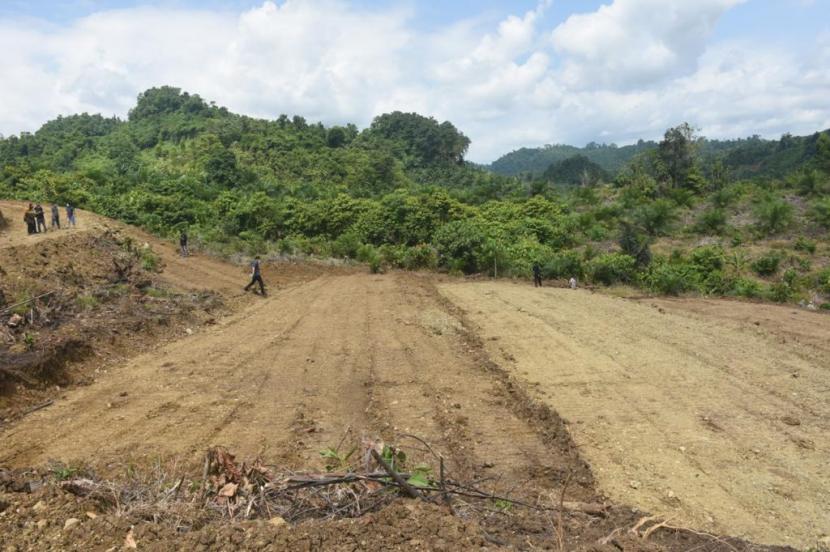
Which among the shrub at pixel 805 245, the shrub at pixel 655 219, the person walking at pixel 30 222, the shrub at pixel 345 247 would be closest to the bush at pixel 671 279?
the shrub at pixel 805 245

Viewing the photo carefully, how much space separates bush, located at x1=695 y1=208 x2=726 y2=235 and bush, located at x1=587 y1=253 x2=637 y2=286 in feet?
33.2

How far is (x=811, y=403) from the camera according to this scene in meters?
8.33

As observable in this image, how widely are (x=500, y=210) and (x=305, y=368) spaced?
993 inches

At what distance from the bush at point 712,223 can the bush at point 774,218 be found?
168cm

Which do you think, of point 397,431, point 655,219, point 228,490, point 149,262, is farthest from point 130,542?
point 655,219

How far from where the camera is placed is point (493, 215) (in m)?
33.0

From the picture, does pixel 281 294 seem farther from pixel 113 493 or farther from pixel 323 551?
pixel 323 551

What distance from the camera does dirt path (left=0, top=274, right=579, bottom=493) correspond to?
20.5 ft

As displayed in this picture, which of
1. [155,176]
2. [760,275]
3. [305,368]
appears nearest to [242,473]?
[305,368]

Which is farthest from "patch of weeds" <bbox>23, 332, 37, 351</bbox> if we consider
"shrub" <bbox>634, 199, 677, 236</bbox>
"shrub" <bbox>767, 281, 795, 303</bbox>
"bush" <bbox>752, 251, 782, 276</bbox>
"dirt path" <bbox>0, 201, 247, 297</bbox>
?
"shrub" <bbox>634, 199, 677, 236</bbox>

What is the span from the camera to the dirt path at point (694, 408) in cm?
557

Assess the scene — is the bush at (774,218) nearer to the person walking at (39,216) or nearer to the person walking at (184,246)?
the person walking at (184,246)

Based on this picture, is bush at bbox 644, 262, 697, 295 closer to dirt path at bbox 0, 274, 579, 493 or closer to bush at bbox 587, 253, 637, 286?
bush at bbox 587, 253, 637, 286

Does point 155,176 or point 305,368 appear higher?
point 155,176
